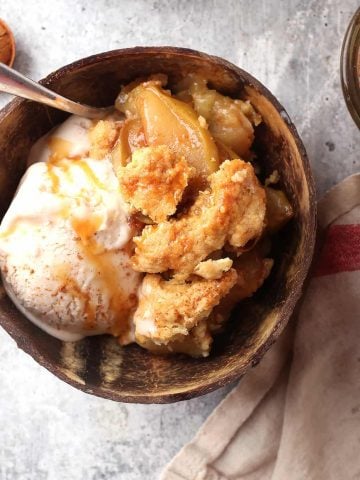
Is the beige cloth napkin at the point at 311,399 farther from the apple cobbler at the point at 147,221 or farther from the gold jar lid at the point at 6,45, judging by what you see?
the gold jar lid at the point at 6,45

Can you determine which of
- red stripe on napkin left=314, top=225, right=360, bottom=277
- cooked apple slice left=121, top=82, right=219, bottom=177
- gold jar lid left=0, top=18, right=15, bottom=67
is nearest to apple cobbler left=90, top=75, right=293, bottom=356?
cooked apple slice left=121, top=82, right=219, bottom=177

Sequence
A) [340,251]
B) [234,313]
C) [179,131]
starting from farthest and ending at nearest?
[340,251]
[234,313]
[179,131]

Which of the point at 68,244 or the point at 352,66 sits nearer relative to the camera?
the point at 68,244

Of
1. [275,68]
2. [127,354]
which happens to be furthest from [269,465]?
[275,68]

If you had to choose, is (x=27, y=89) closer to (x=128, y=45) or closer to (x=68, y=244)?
(x=68, y=244)

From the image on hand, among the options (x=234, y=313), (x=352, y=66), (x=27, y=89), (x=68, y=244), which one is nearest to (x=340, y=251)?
(x=234, y=313)

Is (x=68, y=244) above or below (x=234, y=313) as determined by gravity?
above
